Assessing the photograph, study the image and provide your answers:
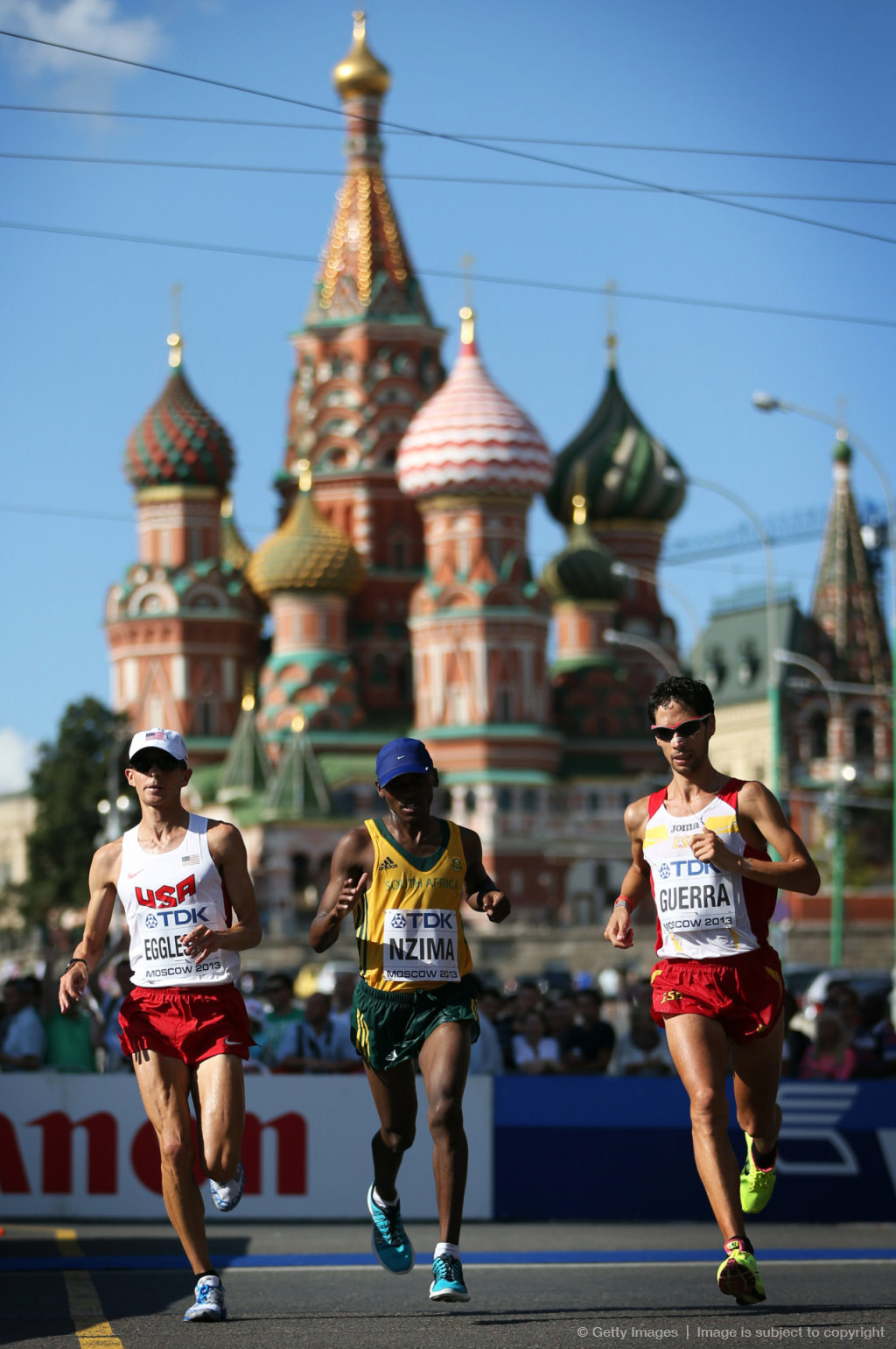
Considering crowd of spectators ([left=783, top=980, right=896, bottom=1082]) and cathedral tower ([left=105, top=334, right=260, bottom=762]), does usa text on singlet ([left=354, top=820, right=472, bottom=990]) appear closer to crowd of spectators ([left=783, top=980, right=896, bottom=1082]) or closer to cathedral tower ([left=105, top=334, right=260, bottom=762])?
crowd of spectators ([left=783, top=980, right=896, bottom=1082])

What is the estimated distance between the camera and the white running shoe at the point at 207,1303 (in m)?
7.70

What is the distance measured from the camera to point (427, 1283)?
960 cm

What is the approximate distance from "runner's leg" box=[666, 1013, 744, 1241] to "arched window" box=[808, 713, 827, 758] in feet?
292

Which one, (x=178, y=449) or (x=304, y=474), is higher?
(x=178, y=449)

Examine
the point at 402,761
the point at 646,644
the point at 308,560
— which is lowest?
the point at 402,761

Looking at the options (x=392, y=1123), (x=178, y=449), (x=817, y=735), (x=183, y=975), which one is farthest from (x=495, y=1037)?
(x=817, y=735)

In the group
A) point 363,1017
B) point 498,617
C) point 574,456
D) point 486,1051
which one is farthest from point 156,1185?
point 574,456

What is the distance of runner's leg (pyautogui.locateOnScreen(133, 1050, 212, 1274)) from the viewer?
783 cm

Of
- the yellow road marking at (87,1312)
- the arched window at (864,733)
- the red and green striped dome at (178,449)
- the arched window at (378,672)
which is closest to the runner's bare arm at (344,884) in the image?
the yellow road marking at (87,1312)

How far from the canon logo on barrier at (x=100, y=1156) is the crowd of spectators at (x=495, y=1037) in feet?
2.30

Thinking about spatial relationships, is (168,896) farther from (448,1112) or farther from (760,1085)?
(760,1085)

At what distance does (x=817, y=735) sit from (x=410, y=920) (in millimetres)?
89547

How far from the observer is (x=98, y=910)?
8.16m

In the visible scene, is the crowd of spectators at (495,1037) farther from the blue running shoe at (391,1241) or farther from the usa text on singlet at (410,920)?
the usa text on singlet at (410,920)
